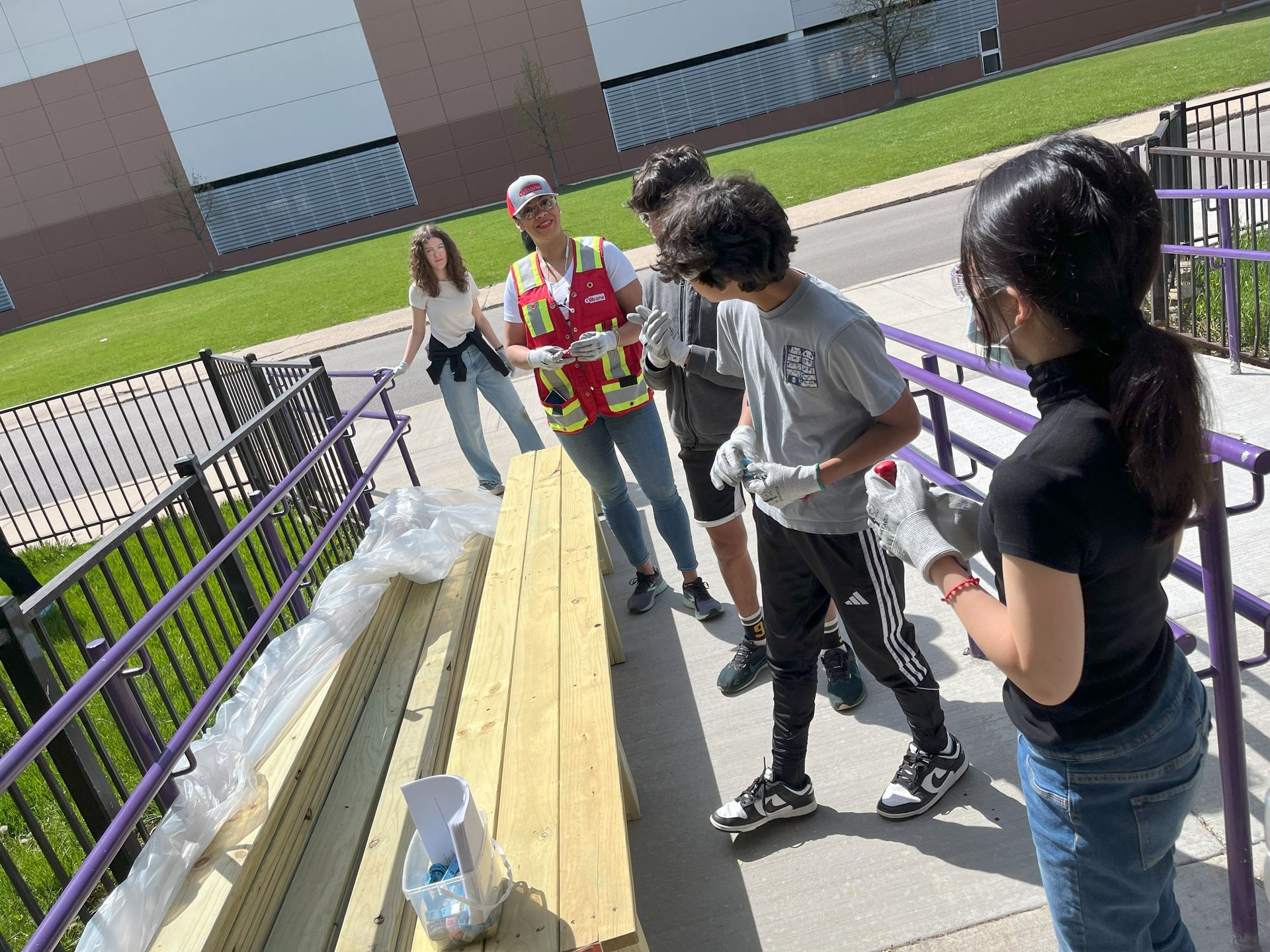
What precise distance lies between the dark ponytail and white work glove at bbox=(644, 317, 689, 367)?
194cm

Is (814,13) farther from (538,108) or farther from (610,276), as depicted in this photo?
(610,276)

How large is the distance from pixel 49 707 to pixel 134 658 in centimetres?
242

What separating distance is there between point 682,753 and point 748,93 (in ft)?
122

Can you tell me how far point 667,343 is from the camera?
10.7 ft

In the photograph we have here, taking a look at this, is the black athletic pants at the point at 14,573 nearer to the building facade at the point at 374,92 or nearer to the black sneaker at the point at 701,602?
the black sneaker at the point at 701,602

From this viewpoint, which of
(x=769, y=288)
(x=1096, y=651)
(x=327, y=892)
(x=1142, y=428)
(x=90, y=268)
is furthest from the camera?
(x=90, y=268)

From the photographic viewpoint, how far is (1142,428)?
1.23 meters

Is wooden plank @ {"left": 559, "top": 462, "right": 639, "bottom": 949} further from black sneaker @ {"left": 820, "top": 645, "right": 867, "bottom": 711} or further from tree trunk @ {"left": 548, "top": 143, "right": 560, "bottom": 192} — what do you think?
tree trunk @ {"left": 548, "top": 143, "right": 560, "bottom": 192}

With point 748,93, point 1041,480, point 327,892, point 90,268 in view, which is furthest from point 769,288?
point 90,268

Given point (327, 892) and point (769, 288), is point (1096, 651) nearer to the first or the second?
point (769, 288)

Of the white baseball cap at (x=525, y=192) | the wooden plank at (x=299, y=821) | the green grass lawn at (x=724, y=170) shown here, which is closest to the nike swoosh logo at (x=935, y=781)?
the wooden plank at (x=299, y=821)

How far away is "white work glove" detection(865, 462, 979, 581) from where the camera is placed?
1649 mm

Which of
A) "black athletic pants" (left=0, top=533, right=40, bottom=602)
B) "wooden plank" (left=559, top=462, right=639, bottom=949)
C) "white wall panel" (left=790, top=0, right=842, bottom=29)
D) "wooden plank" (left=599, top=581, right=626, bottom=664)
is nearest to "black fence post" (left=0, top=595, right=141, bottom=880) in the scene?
"wooden plank" (left=559, top=462, right=639, bottom=949)

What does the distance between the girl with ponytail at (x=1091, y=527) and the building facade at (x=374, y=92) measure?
1415 inches
